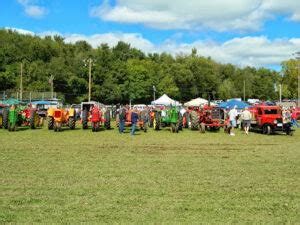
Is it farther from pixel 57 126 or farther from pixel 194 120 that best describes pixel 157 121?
pixel 57 126

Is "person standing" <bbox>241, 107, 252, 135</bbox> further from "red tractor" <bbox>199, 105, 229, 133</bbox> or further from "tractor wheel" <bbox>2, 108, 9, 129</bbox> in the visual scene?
"tractor wheel" <bbox>2, 108, 9, 129</bbox>

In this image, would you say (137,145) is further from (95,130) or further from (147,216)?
(147,216)

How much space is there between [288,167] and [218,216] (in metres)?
5.67

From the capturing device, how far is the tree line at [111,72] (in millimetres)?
77062

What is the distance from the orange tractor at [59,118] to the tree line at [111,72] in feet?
162

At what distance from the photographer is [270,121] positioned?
84.2 feet

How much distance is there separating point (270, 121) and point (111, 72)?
56.8 m

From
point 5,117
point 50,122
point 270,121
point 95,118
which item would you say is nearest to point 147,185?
point 95,118

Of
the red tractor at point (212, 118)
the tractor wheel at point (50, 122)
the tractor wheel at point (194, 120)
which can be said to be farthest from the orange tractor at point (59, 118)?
the red tractor at point (212, 118)

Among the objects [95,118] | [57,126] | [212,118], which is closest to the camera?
[57,126]

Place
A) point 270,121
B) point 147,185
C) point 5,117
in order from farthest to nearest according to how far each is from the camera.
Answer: point 270,121 < point 5,117 < point 147,185

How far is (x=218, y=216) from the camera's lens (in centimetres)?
675

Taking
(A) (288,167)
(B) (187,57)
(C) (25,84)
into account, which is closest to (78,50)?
(C) (25,84)

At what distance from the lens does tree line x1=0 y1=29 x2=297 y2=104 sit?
253 feet
